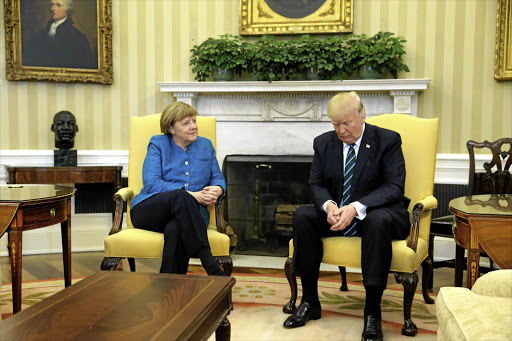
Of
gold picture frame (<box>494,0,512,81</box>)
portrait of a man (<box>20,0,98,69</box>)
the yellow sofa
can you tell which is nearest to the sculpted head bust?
portrait of a man (<box>20,0,98,69</box>)

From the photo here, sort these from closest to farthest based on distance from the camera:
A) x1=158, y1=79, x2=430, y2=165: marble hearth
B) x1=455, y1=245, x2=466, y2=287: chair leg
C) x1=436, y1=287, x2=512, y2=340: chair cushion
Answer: x1=436, y1=287, x2=512, y2=340: chair cushion → x1=455, y1=245, x2=466, y2=287: chair leg → x1=158, y1=79, x2=430, y2=165: marble hearth

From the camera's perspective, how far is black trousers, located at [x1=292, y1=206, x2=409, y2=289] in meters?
2.68

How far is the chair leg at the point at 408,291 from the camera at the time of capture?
9.01ft

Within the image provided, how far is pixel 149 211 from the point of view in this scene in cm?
311

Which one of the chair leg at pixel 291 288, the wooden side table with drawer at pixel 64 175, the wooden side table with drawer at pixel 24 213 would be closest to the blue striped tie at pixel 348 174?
the chair leg at pixel 291 288

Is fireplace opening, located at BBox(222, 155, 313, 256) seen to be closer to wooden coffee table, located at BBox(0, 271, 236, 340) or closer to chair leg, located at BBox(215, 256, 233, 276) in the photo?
chair leg, located at BBox(215, 256, 233, 276)

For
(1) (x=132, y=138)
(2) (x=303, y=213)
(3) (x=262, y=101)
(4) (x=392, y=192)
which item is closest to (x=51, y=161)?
(1) (x=132, y=138)

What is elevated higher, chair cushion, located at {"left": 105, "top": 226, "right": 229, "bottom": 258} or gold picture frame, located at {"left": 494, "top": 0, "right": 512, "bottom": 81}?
gold picture frame, located at {"left": 494, "top": 0, "right": 512, "bottom": 81}

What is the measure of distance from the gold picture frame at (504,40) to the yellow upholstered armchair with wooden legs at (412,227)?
67.9 inches

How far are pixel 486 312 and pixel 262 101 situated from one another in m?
3.60

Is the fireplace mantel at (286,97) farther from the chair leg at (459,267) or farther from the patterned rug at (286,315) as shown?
the chair leg at (459,267)

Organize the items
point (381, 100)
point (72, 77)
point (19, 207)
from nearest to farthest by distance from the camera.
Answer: point (19, 207)
point (381, 100)
point (72, 77)

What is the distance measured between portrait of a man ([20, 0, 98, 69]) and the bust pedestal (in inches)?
32.5

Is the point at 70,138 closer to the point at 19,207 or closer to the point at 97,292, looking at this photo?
the point at 19,207
